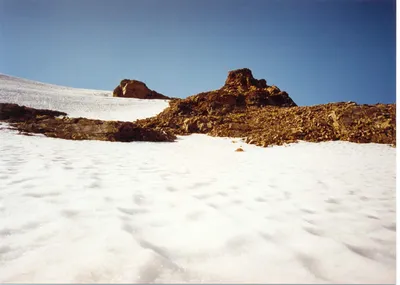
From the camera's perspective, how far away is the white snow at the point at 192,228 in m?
1.31

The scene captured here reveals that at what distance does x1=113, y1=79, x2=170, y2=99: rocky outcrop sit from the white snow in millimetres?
38836

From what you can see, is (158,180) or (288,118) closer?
(158,180)

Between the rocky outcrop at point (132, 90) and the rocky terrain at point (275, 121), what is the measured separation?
2579 cm

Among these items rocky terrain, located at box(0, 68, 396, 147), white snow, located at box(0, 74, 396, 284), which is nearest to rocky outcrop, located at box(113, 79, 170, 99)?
rocky terrain, located at box(0, 68, 396, 147)

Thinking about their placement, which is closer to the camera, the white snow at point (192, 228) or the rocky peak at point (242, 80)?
the white snow at point (192, 228)

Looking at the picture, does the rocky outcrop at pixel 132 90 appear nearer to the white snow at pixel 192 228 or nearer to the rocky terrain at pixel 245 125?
the rocky terrain at pixel 245 125

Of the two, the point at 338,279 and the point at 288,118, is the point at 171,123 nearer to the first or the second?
the point at 288,118

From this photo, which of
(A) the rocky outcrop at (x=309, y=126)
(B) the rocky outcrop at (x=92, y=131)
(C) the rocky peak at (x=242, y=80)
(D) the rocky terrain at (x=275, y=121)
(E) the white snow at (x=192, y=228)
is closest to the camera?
(E) the white snow at (x=192, y=228)

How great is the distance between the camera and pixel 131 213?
2.09 meters

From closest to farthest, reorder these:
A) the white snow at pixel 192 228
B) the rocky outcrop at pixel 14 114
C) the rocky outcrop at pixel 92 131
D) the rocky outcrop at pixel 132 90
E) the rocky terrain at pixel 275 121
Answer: the white snow at pixel 192 228
the rocky terrain at pixel 275 121
the rocky outcrop at pixel 92 131
the rocky outcrop at pixel 14 114
the rocky outcrop at pixel 132 90

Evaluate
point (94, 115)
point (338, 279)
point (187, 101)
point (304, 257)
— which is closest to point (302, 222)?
point (304, 257)

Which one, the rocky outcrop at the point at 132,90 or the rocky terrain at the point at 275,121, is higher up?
the rocky outcrop at the point at 132,90

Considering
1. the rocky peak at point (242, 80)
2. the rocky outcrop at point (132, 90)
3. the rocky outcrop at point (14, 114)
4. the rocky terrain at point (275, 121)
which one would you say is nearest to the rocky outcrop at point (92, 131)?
the rocky terrain at point (275, 121)

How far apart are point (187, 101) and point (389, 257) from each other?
15784 mm
